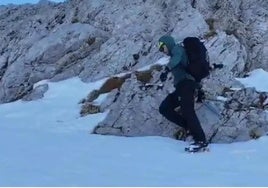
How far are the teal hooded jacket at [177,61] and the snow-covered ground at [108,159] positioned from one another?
1.74 m

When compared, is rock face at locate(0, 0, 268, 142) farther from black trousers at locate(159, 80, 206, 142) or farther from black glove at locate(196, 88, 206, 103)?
black trousers at locate(159, 80, 206, 142)

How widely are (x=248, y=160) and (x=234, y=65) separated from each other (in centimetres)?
1041

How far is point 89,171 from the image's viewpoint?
861 centimetres

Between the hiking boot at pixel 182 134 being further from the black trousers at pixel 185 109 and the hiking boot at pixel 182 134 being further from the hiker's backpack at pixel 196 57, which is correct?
the hiker's backpack at pixel 196 57

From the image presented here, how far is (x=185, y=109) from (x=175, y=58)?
1227mm

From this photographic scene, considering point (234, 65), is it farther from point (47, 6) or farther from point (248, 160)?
point (47, 6)

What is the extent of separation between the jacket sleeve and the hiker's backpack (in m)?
0.20

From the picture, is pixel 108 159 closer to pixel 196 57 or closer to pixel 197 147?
pixel 197 147

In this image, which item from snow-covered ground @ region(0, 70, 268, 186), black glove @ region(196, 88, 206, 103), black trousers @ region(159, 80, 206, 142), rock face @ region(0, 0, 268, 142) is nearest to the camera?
snow-covered ground @ region(0, 70, 268, 186)

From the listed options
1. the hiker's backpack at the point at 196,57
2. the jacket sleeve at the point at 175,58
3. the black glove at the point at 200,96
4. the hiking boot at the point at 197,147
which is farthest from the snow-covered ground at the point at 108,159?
the jacket sleeve at the point at 175,58

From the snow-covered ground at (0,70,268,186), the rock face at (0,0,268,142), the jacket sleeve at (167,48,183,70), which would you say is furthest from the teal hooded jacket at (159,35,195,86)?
the rock face at (0,0,268,142)

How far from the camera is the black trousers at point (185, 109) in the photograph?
10.8 metres

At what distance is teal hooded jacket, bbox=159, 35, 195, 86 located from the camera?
36.1 ft

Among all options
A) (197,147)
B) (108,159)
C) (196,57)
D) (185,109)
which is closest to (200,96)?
(185,109)
